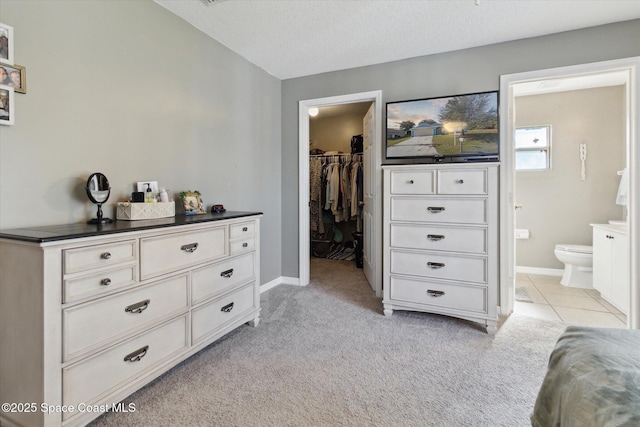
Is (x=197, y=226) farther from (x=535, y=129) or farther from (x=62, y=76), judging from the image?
(x=535, y=129)

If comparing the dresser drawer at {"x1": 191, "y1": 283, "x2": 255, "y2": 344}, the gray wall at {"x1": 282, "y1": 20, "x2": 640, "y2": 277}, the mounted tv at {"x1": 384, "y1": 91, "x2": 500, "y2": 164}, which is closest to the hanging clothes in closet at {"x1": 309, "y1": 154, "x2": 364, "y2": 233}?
the gray wall at {"x1": 282, "y1": 20, "x2": 640, "y2": 277}

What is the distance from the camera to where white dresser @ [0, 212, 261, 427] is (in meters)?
1.14

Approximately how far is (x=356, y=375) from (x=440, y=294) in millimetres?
1066

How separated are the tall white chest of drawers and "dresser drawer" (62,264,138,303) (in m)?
1.90

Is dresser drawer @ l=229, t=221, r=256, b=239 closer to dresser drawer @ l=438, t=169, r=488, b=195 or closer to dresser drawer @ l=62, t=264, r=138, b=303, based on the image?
dresser drawer @ l=62, t=264, r=138, b=303

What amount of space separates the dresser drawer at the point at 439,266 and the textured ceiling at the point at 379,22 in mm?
1848

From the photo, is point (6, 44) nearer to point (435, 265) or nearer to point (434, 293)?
point (435, 265)

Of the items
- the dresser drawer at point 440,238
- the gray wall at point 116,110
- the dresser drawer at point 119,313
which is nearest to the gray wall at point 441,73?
the gray wall at point 116,110

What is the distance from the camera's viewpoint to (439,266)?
238cm

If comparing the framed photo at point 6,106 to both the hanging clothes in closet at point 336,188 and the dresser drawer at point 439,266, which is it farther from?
the hanging clothes in closet at point 336,188

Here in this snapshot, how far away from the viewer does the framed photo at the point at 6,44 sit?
52.3 inches

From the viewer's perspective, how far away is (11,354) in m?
1.23

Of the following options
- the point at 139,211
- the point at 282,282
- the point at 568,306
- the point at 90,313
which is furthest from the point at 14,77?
the point at 568,306

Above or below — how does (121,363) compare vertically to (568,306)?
above
